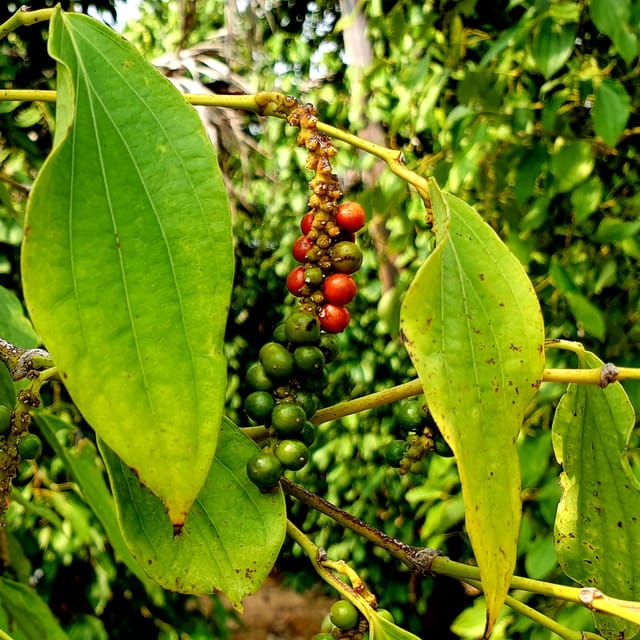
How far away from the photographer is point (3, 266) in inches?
72.5

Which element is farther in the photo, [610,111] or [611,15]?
[610,111]

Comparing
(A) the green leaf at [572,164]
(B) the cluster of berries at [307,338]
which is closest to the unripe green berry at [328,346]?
(B) the cluster of berries at [307,338]

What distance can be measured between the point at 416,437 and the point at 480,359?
15 cm

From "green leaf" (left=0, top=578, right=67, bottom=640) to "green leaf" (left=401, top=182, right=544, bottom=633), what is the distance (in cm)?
54

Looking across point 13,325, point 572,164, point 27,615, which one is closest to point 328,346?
point 13,325

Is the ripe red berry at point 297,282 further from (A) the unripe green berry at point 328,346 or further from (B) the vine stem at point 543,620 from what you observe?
(B) the vine stem at point 543,620

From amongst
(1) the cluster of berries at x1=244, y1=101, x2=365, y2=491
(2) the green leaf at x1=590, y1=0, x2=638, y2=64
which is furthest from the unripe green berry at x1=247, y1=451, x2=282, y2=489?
(2) the green leaf at x1=590, y1=0, x2=638, y2=64

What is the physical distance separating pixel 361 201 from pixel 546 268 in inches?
14.5

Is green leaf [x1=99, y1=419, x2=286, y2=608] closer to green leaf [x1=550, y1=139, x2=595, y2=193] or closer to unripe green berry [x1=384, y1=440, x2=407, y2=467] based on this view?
unripe green berry [x1=384, y1=440, x2=407, y2=467]

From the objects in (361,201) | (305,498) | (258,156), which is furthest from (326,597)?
(305,498)

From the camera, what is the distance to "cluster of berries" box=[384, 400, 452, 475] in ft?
1.59

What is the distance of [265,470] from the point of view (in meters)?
0.41

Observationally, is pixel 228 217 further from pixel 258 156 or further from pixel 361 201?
pixel 258 156

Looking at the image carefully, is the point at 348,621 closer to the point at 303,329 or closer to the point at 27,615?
the point at 303,329
